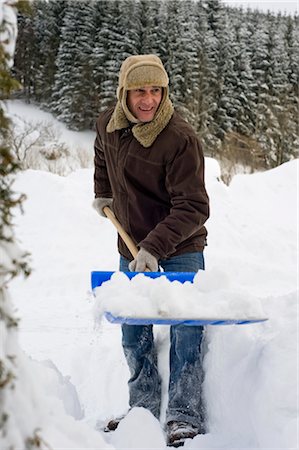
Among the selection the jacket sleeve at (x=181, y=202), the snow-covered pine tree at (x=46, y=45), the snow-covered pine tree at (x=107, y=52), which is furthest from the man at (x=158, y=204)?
the snow-covered pine tree at (x=46, y=45)

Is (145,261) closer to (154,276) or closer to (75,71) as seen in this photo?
(154,276)

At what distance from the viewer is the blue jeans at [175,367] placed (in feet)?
9.16

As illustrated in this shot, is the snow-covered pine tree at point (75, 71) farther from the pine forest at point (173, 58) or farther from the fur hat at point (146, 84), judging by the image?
the fur hat at point (146, 84)

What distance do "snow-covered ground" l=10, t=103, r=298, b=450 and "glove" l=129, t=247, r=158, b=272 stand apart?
0.23 metres

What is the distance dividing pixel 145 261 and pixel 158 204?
1.08ft

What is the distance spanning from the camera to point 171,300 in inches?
94.8

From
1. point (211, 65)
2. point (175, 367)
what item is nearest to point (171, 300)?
point (175, 367)

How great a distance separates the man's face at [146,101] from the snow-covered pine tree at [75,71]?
31445 mm

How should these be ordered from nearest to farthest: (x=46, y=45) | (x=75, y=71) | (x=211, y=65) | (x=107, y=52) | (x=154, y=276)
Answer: (x=154, y=276) → (x=211, y=65) → (x=107, y=52) → (x=75, y=71) → (x=46, y=45)

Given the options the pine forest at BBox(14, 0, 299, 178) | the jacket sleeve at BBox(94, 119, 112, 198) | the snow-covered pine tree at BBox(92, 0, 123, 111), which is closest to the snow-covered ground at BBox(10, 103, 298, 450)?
the jacket sleeve at BBox(94, 119, 112, 198)

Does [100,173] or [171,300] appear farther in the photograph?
[100,173]

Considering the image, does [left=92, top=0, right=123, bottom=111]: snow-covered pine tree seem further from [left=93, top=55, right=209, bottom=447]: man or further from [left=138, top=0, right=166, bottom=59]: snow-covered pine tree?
[left=93, top=55, right=209, bottom=447]: man

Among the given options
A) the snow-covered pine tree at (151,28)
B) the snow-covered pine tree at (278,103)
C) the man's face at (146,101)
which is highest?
the snow-covered pine tree at (151,28)

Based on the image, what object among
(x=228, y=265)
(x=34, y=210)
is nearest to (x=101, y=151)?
(x=228, y=265)
